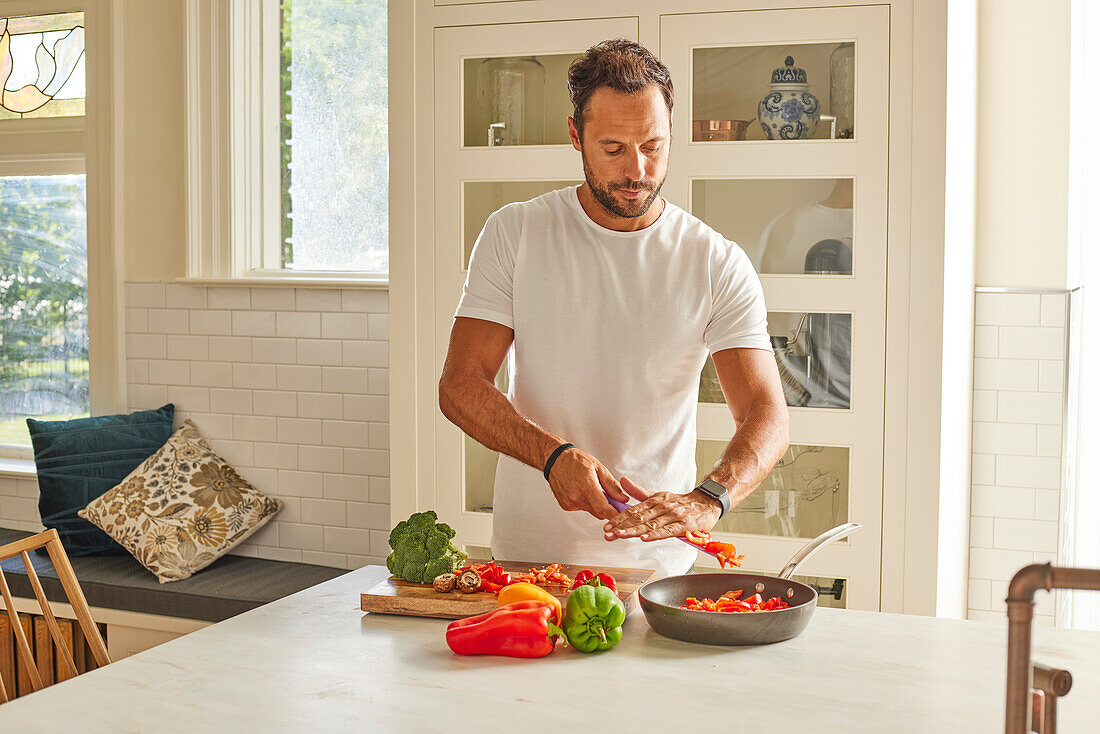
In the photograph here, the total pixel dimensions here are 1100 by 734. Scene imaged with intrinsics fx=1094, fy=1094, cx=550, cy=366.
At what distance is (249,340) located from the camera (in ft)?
13.5

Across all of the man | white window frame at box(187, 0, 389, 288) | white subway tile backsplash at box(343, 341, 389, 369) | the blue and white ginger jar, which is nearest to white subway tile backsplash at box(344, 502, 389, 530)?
white subway tile backsplash at box(343, 341, 389, 369)

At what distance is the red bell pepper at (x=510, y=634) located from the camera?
1643mm

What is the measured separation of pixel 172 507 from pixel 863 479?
2.39 m

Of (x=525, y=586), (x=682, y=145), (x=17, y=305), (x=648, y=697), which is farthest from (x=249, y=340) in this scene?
(x=648, y=697)

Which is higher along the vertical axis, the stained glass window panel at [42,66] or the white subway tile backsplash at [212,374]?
the stained glass window panel at [42,66]

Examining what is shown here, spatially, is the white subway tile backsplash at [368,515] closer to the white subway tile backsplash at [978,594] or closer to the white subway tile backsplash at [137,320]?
the white subway tile backsplash at [137,320]

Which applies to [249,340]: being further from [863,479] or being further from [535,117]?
[863,479]

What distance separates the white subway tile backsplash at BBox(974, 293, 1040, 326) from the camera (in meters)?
3.51

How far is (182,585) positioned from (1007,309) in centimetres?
288

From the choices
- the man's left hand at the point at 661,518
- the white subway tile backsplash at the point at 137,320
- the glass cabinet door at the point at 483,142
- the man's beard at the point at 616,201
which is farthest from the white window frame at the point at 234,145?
the man's left hand at the point at 661,518

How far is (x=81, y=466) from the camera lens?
4070 millimetres

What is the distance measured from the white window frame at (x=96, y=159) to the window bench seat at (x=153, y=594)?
2.49ft

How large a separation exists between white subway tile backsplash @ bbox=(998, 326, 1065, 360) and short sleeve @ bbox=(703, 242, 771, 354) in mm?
1606

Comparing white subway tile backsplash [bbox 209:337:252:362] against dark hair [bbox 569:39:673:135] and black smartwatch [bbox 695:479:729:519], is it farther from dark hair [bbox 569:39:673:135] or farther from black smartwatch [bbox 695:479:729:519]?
black smartwatch [bbox 695:479:729:519]
